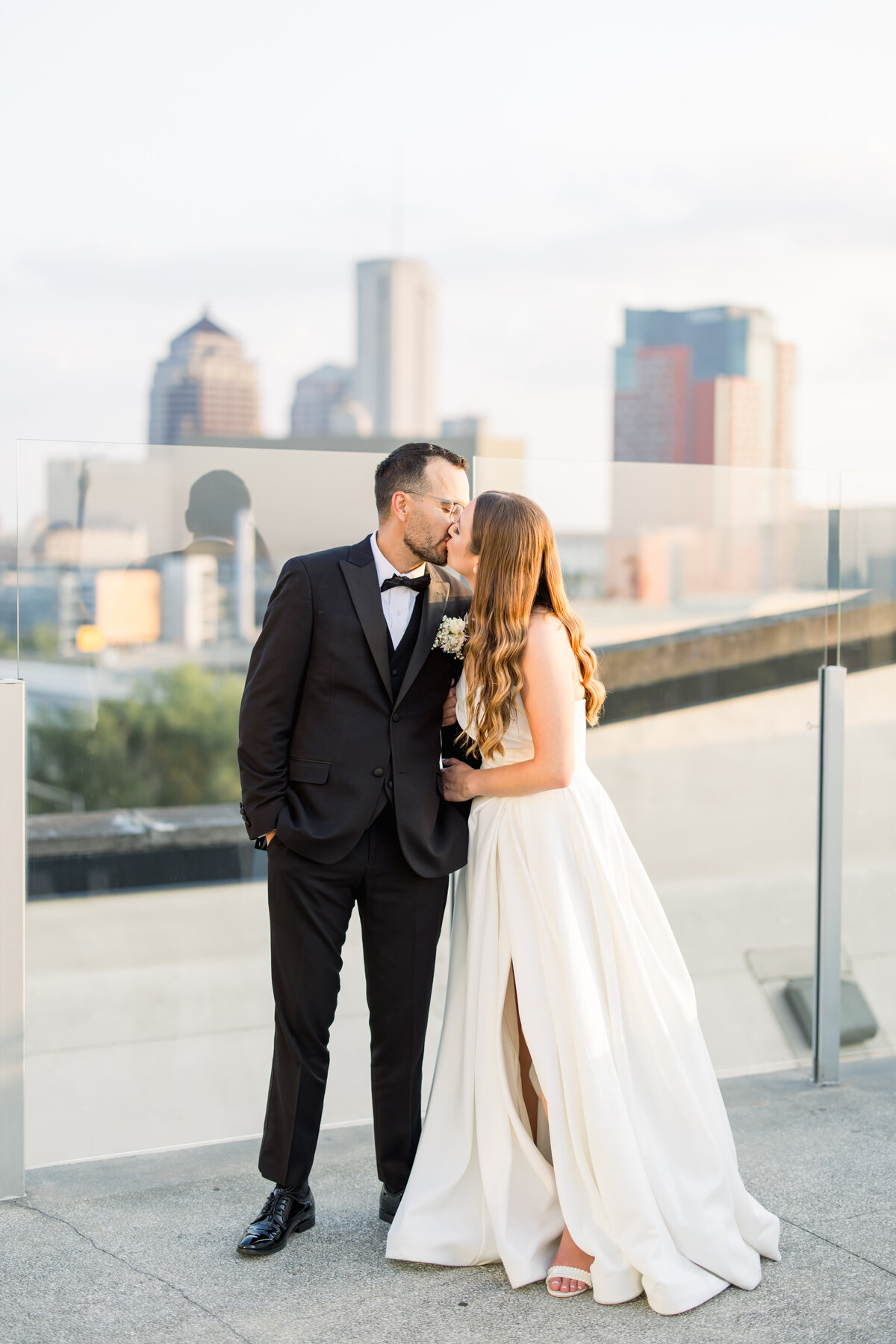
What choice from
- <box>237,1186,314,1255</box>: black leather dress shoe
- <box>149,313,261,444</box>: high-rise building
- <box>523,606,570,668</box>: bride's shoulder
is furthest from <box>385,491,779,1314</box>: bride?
<box>149,313,261,444</box>: high-rise building

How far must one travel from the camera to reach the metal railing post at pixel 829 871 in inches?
142

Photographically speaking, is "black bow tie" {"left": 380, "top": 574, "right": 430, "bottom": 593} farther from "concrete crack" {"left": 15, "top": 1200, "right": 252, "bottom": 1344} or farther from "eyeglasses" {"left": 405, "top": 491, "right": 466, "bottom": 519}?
"concrete crack" {"left": 15, "top": 1200, "right": 252, "bottom": 1344}

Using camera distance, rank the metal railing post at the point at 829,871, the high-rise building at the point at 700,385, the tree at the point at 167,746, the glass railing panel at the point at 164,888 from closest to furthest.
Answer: the glass railing panel at the point at 164,888 < the metal railing post at the point at 829,871 < the tree at the point at 167,746 < the high-rise building at the point at 700,385

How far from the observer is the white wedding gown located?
2402 mm

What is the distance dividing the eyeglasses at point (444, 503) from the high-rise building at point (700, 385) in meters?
105

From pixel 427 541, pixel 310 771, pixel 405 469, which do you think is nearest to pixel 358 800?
pixel 310 771

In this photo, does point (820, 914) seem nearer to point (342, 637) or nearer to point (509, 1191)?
point (509, 1191)

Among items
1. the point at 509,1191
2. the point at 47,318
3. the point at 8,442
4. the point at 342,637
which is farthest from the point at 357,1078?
the point at 47,318

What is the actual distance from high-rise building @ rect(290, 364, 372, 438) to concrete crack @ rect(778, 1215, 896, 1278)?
404ft

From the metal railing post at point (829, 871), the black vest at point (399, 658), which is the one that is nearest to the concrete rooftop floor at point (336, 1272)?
the metal railing post at point (829, 871)

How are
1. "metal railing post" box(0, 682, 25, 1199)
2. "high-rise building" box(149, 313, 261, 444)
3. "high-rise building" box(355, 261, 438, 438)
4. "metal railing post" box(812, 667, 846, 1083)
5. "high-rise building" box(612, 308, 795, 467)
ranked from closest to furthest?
"metal railing post" box(0, 682, 25, 1199)
"metal railing post" box(812, 667, 846, 1083)
"high-rise building" box(612, 308, 795, 467)
"high-rise building" box(149, 313, 261, 444)
"high-rise building" box(355, 261, 438, 438)

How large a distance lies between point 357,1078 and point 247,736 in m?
1.48

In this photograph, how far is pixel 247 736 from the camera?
8.28 ft

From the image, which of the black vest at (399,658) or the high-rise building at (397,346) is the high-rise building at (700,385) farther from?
the black vest at (399,658)
